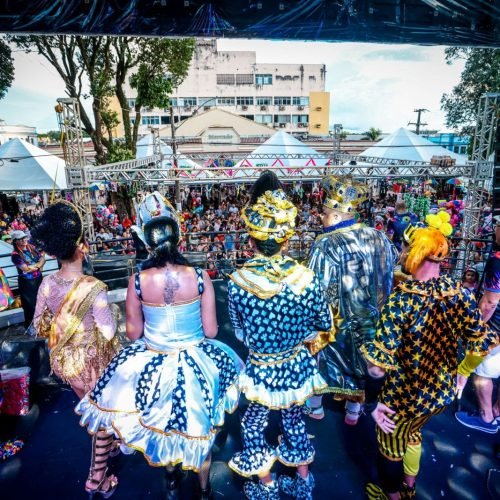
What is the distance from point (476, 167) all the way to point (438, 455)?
26.4 feet

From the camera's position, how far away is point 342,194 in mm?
2816

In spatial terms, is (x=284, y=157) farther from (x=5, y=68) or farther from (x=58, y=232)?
(x=58, y=232)

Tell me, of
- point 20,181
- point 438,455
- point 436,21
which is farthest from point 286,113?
point 438,455

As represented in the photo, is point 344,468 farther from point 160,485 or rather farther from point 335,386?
point 160,485

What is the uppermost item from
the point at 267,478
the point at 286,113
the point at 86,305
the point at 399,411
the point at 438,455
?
the point at 286,113

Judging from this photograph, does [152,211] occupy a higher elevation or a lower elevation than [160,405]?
higher

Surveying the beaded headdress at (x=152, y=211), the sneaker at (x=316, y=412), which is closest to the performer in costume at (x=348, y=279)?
the sneaker at (x=316, y=412)

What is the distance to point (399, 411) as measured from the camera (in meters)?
2.00

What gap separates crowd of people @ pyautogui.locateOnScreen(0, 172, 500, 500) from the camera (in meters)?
1.87

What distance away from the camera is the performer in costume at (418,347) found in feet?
5.98

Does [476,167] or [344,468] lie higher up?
[476,167]

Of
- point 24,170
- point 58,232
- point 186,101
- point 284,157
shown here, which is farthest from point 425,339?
point 186,101

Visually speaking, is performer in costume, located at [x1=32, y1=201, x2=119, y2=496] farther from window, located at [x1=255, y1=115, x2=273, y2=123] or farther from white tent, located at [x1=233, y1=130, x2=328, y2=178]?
window, located at [x1=255, y1=115, x2=273, y2=123]

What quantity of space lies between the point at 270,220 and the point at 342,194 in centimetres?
106
